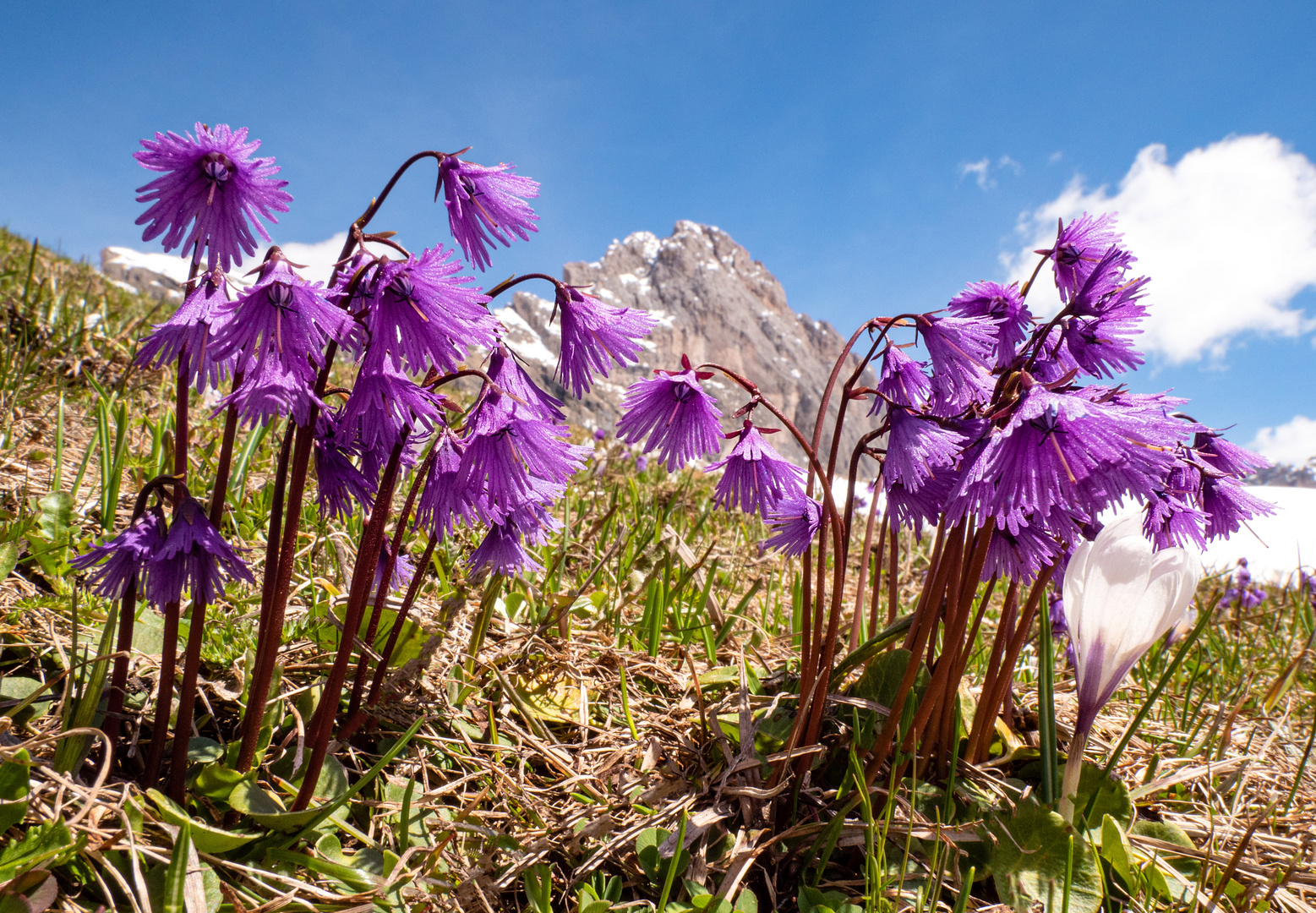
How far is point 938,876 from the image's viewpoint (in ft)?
4.62

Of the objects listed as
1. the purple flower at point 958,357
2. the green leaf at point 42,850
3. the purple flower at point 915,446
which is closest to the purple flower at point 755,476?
the purple flower at point 915,446

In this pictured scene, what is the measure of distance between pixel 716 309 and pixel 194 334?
152m

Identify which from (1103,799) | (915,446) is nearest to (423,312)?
(915,446)

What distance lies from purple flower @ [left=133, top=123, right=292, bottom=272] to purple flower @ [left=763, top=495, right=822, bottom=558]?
1.25 m

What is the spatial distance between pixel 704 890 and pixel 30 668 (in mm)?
1902

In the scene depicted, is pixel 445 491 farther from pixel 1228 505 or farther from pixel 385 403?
pixel 1228 505

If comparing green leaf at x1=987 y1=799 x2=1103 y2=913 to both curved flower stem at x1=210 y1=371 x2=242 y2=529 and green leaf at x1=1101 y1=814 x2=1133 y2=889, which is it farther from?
curved flower stem at x1=210 y1=371 x2=242 y2=529

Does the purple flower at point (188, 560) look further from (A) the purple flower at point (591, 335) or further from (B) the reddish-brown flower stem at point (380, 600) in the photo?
(A) the purple flower at point (591, 335)

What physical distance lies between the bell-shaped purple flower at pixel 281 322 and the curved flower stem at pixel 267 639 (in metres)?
0.21

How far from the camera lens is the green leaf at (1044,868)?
61.2 inches

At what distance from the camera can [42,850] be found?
4.20 feet

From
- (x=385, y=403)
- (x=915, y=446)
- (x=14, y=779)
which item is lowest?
(x=14, y=779)

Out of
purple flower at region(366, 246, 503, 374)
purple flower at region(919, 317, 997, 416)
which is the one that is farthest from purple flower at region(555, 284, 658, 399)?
purple flower at region(919, 317, 997, 416)

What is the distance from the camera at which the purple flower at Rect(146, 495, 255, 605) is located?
4.26 ft
